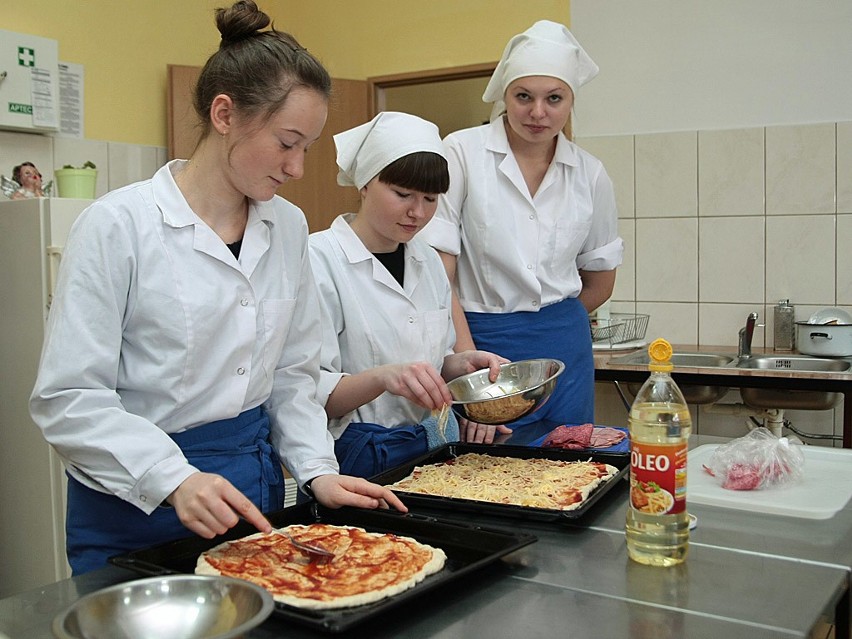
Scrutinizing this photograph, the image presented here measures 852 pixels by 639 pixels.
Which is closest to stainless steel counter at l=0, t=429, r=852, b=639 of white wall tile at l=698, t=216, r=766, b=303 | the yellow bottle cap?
the yellow bottle cap

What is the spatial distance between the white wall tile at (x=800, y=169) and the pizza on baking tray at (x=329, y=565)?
3.07 meters

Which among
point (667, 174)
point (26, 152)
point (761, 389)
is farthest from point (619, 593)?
point (26, 152)

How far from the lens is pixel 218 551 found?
123 cm

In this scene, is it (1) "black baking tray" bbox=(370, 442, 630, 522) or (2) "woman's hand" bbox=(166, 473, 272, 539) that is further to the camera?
(1) "black baking tray" bbox=(370, 442, 630, 522)

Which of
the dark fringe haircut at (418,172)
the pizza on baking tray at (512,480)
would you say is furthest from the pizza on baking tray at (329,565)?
the dark fringe haircut at (418,172)

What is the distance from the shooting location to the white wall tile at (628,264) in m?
4.09

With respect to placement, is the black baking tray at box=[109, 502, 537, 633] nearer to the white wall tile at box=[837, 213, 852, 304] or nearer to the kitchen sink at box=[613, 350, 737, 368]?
the kitchen sink at box=[613, 350, 737, 368]

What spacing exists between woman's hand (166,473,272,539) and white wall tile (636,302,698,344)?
311cm

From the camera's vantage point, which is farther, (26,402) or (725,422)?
(725,422)

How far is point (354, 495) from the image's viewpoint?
1404 mm

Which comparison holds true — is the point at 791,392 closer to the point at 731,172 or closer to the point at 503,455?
the point at 731,172

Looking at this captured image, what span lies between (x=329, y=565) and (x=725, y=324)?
313 cm

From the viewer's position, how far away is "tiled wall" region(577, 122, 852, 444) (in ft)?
12.2

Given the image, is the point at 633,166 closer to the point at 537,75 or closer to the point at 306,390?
the point at 537,75
